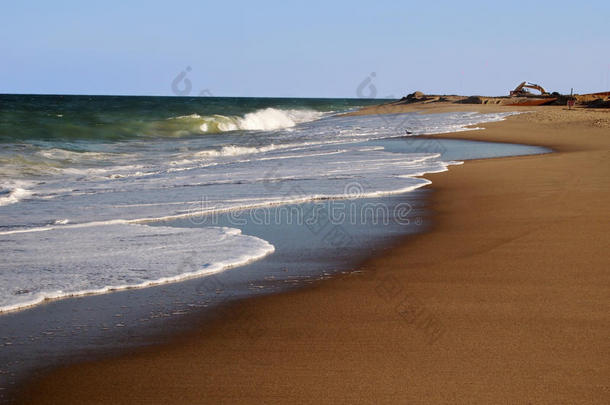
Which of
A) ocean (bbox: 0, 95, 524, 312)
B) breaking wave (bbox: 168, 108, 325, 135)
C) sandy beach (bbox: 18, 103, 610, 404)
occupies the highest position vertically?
breaking wave (bbox: 168, 108, 325, 135)

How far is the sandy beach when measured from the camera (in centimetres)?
335

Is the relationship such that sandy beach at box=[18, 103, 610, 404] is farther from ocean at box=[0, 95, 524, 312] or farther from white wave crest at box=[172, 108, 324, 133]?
white wave crest at box=[172, 108, 324, 133]

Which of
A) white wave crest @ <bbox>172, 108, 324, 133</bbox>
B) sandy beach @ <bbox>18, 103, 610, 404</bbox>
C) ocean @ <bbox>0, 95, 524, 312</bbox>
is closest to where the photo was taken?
sandy beach @ <bbox>18, 103, 610, 404</bbox>

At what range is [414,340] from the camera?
3.99m

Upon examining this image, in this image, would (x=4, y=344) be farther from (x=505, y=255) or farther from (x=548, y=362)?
(x=505, y=255)

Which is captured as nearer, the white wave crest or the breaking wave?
the breaking wave

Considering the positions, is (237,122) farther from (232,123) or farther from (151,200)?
(151,200)

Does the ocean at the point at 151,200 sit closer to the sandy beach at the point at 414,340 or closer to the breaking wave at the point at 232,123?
the sandy beach at the point at 414,340

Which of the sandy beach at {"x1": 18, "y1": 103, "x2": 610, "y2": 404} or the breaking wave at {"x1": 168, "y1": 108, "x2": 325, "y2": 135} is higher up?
the breaking wave at {"x1": 168, "y1": 108, "x2": 325, "y2": 135}

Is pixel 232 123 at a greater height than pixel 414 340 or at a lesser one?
greater

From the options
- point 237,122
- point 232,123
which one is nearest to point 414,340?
point 232,123

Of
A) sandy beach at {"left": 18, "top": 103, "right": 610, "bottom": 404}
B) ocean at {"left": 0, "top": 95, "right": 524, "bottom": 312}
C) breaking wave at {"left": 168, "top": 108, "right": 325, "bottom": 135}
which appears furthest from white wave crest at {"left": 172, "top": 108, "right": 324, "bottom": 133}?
sandy beach at {"left": 18, "top": 103, "right": 610, "bottom": 404}

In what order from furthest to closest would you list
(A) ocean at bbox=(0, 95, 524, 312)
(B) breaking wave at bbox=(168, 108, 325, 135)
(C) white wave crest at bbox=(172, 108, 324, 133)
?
(C) white wave crest at bbox=(172, 108, 324, 133) → (B) breaking wave at bbox=(168, 108, 325, 135) → (A) ocean at bbox=(0, 95, 524, 312)

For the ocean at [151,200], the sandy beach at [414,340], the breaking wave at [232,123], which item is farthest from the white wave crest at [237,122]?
the sandy beach at [414,340]
